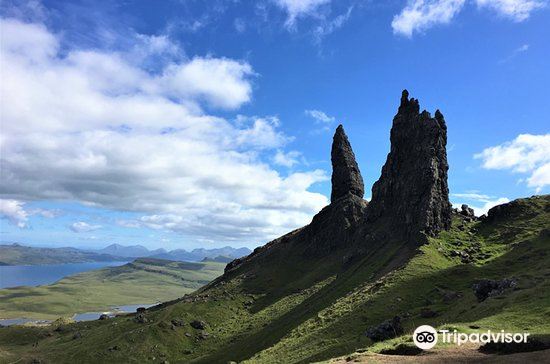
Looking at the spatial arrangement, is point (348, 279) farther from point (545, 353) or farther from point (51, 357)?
point (51, 357)

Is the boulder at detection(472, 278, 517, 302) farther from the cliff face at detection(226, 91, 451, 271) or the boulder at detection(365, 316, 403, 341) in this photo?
the cliff face at detection(226, 91, 451, 271)

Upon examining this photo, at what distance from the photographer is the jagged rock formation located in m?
128

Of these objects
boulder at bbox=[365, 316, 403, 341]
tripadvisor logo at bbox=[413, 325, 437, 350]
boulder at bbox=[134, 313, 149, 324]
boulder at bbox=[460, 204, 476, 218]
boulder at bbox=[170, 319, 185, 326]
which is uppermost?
boulder at bbox=[460, 204, 476, 218]

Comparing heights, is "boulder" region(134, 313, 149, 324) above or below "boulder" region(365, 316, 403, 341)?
below

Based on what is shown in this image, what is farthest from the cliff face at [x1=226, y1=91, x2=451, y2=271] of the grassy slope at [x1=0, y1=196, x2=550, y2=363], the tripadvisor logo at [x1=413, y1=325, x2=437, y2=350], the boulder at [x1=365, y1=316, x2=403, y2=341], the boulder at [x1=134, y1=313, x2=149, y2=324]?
the tripadvisor logo at [x1=413, y1=325, x2=437, y2=350]

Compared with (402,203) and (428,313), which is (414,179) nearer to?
(402,203)

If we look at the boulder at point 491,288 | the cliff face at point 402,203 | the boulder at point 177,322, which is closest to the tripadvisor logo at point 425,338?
the boulder at point 491,288

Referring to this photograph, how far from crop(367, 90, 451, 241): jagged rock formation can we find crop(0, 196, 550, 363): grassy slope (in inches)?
319

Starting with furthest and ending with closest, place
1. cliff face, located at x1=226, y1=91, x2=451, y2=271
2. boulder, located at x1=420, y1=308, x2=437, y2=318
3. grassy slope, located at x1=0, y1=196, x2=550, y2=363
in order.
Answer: cliff face, located at x1=226, y1=91, x2=451, y2=271 → boulder, located at x1=420, y1=308, x2=437, y2=318 → grassy slope, located at x1=0, y1=196, x2=550, y2=363

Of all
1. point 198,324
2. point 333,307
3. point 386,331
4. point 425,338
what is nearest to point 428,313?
point 386,331

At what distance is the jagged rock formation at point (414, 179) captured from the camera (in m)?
128

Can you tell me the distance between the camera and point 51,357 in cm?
14150

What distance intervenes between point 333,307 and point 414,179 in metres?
58.5

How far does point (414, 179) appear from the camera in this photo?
13838 cm
